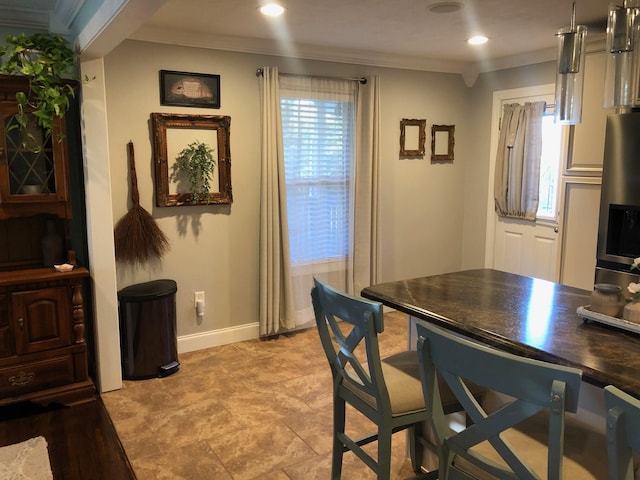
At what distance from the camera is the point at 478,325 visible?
5.88 ft

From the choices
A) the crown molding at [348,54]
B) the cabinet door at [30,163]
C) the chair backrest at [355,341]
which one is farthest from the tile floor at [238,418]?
the crown molding at [348,54]

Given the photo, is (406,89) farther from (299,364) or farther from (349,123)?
(299,364)

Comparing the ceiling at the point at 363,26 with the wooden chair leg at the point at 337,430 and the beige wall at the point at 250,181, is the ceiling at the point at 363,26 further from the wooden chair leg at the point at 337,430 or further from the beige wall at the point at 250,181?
the wooden chair leg at the point at 337,430

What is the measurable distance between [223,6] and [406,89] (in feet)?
7.33

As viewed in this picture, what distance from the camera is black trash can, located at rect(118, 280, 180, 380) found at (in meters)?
3.53

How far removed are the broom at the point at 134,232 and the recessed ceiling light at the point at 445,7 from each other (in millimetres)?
2169

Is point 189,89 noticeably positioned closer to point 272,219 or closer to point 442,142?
point 272,219

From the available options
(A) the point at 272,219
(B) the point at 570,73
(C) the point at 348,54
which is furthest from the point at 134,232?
(B) the point at 570,73

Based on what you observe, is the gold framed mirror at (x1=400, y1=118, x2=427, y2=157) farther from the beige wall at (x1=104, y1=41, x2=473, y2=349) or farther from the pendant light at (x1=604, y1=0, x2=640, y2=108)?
the pendant light at (x1=604, y1=0, x2=640, y2=108)

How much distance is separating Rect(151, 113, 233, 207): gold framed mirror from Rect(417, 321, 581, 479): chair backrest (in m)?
2.81

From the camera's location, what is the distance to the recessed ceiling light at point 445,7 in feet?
10.00

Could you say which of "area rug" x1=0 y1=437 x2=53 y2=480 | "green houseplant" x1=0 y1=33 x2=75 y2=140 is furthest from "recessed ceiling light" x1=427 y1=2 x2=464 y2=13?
"area rug" x1=0 y1=437 x2=53 y2=480

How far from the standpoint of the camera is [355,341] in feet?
6.10

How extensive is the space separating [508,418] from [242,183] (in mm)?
3184
